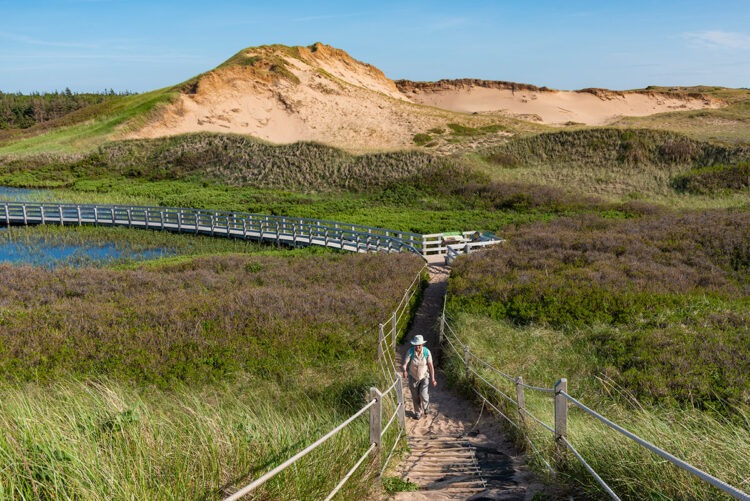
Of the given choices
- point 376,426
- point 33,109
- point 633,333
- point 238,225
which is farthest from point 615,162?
point 33,109

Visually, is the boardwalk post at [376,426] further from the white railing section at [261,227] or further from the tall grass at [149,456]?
the white railing section at [261,227]

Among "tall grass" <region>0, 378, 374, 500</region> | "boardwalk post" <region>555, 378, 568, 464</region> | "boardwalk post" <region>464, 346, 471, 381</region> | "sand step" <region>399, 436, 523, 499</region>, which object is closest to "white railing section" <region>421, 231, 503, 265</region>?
"boardwalk post" <region>464, 346, 471, 381</region>

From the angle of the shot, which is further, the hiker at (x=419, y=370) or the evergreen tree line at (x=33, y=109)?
the evergreen tree line at (x=33, y=109)

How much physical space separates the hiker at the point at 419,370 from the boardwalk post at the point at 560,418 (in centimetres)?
402

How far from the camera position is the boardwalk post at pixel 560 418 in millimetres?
6398

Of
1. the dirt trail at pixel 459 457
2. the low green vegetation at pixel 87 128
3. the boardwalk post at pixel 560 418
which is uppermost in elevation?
the low green vegetation at pixel 87 128

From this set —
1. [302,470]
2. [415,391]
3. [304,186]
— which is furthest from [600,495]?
[304,186]

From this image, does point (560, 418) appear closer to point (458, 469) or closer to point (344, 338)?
point (458, 469)

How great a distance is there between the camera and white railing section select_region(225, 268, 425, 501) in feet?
14.3

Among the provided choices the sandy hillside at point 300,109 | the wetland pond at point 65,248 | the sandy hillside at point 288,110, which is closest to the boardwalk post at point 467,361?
the wetland pond at point 65,248

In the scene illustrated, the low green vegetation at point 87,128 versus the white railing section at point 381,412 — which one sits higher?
the low green vegetation at point 87,128

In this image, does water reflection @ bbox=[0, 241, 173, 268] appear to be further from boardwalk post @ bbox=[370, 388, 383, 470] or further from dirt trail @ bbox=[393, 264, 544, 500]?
boardwalk post @ bbox=[370, 388, 383, 470]

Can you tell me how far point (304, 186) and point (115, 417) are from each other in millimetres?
51792

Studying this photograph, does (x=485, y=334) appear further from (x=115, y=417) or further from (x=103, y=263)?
(x=103, y=263)
